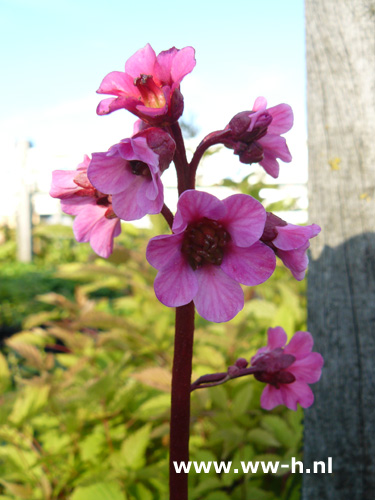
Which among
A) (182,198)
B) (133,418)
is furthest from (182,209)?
(133,418)

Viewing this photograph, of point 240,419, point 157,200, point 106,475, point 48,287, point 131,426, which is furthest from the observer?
point 48,287

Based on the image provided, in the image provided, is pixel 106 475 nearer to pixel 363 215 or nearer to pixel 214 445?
pixel 214 445

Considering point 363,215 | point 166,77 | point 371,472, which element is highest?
point 363,215

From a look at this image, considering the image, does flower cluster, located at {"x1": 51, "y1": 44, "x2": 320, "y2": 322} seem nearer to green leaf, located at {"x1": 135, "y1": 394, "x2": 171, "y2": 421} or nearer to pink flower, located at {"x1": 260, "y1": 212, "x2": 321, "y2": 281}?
pink flower, located at {"x1": 260, "y1": 212, "x2": 321, "y2": 281}

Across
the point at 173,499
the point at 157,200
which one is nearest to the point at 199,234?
the point at 157,200

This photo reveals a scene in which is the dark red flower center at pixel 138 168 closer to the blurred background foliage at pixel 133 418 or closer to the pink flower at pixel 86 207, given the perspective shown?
the pink flower at pixel 86 207

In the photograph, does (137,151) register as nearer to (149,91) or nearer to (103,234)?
(149,91)

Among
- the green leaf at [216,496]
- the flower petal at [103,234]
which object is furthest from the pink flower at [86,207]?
the green leaf at [216,496]
